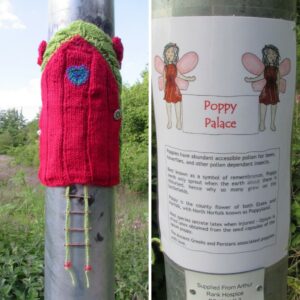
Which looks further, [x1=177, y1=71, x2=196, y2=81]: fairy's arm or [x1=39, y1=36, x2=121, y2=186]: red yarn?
[x1=39, y1=36, x2=121, y2=186]: red yarn

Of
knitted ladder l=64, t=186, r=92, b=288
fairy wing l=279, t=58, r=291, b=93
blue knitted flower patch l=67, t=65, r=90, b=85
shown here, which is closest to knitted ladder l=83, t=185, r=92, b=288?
knitted ladder l=64, t=186, r=92, b=288

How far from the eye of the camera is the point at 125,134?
5875 millimetres

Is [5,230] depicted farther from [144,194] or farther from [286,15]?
[286,15]

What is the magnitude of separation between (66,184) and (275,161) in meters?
0.81

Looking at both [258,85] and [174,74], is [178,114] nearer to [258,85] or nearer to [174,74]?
[174,74]

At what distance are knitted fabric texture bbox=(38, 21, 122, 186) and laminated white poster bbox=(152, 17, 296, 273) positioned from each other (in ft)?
0.70

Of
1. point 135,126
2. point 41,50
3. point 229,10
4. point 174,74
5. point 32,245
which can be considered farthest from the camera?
point 135,126

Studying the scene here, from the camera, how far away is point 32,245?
3.40 m

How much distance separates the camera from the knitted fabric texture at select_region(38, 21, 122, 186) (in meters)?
1.71

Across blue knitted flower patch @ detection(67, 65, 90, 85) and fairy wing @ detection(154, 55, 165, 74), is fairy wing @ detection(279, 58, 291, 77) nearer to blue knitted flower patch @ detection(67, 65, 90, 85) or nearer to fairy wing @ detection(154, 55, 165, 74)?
fairy wing @ detection(154, 55, 165, 74)

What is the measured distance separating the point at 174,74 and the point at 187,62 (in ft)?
0.26

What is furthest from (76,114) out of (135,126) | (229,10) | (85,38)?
(135,126)

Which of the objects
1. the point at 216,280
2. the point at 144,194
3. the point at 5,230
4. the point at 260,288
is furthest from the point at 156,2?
the point at 144,194

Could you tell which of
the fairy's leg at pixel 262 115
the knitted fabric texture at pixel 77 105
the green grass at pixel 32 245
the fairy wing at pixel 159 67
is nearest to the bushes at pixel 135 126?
the green grass at pixel 32 245
